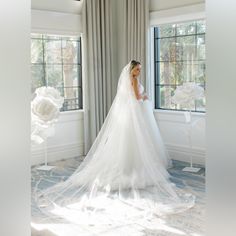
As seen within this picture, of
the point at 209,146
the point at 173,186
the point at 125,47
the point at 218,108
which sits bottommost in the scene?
the point at 173,186

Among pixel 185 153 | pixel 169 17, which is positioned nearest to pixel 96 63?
pixel 169 17

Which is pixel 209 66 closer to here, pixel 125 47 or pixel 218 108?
pixel 218 108

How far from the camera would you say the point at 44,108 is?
5.73m

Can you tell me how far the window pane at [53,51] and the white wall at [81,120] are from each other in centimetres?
24

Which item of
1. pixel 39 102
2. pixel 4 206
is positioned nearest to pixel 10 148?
pixel 4 206

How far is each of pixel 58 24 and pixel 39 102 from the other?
143cm

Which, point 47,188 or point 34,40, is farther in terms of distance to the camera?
point 34,40

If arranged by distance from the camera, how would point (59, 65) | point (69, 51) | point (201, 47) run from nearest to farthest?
point (201, 47) → point (59, 65) → point (69, 51)

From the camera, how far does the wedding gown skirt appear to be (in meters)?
4.21

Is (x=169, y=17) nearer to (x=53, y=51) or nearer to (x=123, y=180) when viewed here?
(x=53, y=51)

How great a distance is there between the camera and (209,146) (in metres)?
1.66

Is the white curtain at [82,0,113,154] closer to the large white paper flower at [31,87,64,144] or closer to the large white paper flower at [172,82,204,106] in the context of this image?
the large white paper flower at [31,87,64,144]

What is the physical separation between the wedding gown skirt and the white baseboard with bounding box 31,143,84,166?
1.25m

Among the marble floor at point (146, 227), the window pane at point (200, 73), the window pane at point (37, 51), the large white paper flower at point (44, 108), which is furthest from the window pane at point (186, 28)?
the marble floor at point (146, 227)
